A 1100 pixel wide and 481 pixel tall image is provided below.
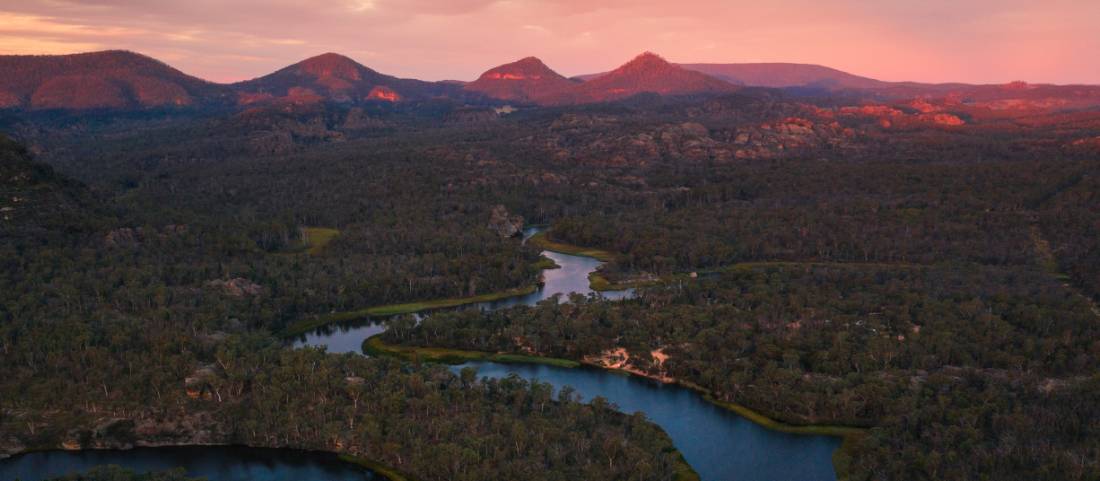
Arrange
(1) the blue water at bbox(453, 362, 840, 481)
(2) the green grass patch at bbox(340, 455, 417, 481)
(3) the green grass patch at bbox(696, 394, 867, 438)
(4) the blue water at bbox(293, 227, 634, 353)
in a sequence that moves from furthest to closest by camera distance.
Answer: (4) the blue water at bbox(293, 227, 634, 353)
(3) the green grass patch at bbox(696, 394, 867, 438)
(1) the blue water at bbox(453, 362, 840, 481)
(2) the green grass patch at bbox(340, 455, 417, 481)

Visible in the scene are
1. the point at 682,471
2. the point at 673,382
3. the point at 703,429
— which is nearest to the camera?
the point at 682,471

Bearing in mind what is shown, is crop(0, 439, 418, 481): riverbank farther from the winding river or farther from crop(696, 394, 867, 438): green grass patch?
crop(696, 394, 867, 438): green grass patch

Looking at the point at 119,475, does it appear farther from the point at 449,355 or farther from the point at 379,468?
the point at 449,355

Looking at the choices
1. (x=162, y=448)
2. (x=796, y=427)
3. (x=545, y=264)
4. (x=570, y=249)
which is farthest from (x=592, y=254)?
(x=162, y=448)

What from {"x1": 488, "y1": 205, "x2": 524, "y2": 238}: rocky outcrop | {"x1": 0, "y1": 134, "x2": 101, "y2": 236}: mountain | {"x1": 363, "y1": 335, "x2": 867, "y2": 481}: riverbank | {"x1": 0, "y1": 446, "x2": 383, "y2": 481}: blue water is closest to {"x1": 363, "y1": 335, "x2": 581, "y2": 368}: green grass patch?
{"x1": 363, "y1": 335, "x2": 867, "y2": 481}: riverbank

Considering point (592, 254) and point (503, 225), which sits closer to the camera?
point (592, 254)

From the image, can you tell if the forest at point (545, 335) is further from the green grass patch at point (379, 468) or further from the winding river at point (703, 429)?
the winding river at point (703, 429)

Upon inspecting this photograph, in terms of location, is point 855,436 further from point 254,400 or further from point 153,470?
point 153,470
